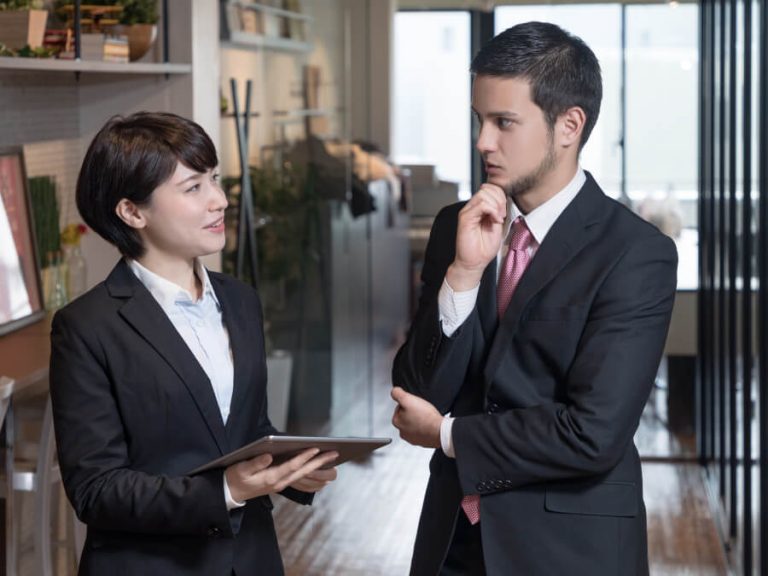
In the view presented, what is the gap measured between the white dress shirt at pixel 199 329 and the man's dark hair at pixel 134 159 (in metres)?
0.11

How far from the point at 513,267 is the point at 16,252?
8.79 ft

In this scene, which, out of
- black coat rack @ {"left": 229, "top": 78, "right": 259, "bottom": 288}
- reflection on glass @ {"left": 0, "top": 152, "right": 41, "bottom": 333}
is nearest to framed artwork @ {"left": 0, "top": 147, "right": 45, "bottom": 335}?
reflection on glass @ {"left": 0, "top": 152, "right": 41, "bottom": 333}

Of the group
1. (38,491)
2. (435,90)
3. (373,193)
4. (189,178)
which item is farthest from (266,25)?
(189,178)

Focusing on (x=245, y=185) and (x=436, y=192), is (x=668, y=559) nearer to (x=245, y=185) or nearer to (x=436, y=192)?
(x=245, y=185)

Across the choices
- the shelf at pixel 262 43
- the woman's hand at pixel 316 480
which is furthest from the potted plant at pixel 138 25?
the woman's hand at pixel 316 480

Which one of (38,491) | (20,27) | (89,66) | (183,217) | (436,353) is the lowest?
(38,491)

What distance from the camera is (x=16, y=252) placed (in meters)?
4.41

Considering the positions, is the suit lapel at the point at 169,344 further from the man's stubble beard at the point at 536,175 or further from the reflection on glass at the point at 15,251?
the reflection on glass at the point at 15,251

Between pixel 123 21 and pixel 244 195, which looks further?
pixel 244 195

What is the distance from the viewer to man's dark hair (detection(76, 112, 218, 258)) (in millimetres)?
2207

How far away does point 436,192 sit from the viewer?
23.9 ft

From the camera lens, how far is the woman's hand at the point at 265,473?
2.07 meters

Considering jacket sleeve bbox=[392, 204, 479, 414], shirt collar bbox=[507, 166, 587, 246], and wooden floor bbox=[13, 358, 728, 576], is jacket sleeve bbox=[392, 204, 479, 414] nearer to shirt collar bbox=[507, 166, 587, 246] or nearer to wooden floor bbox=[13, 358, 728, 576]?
shirt collar bbox=[507, 166, 587, 246]

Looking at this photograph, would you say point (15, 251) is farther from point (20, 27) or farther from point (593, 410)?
point (593, 410)
